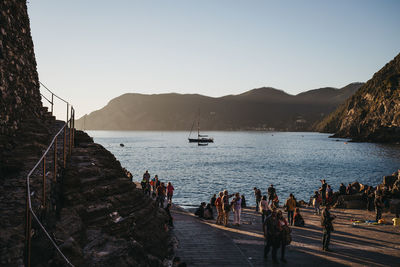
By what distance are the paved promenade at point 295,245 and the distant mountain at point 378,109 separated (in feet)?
465

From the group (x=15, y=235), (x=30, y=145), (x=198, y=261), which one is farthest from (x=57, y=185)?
(x=198, y=261)

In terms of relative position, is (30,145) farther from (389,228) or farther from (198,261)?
(389,228)

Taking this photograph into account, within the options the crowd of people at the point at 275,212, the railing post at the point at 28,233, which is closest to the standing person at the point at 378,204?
the crowd of people at the point at 275,212

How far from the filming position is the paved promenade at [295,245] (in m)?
11.3

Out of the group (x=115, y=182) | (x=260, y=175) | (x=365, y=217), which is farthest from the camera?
(x=260, y=175)

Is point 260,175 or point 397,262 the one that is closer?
point 397,262

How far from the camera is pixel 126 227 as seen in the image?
1002 centimetres

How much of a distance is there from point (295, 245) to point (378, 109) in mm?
158342

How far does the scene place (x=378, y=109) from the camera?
149 metres

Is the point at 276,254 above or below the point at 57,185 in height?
below

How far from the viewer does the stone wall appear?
9.75 meters

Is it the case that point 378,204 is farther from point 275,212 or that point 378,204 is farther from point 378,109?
point 378,109

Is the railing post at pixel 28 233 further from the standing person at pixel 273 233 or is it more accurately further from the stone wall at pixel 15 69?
the standing person at pixel 273 233

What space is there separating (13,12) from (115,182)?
23.1 ft
